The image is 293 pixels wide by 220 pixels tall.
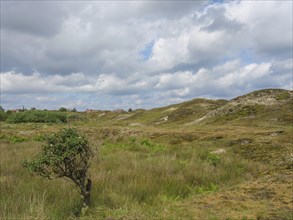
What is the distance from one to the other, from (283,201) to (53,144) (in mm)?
4537

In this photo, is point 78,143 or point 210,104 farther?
point 210,104

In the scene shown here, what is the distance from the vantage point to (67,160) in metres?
6.54

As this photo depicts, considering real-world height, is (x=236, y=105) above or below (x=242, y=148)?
above

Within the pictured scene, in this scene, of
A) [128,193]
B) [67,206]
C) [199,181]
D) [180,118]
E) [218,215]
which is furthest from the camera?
[180,118]

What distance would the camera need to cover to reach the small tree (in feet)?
21.2

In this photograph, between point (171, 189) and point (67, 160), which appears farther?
point (171, 189)

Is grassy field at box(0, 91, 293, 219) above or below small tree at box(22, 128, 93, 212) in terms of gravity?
below

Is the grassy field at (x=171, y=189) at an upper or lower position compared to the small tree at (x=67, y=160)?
lower

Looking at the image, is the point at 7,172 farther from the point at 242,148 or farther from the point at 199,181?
the point at 242,148

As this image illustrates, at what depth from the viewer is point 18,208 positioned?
21.6 ft

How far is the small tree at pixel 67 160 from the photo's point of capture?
645 centimetres

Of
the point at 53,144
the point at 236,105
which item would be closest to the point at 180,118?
the point at 236,105

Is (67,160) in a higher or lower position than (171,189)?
higher

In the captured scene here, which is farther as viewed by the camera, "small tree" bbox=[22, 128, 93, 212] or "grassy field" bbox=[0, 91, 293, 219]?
"small tree" bbox=[22, 128, 93, 212]
